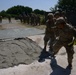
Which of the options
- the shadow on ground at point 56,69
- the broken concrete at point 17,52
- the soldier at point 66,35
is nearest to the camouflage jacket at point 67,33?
the soldier at point 66,35

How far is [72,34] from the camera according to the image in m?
6.32

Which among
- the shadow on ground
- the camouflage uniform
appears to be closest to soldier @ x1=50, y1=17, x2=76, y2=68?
the camouflage uniform

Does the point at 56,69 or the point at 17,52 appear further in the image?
the point at 17,52

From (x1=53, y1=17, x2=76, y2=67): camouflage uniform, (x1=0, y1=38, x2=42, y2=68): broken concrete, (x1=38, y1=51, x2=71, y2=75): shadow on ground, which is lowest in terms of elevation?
(x1=38, y1=51, x2=71, y2=75): shadow on ground

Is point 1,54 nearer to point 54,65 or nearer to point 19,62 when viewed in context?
point 19,62

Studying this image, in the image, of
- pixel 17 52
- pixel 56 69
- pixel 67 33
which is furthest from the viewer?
pixel 17 52

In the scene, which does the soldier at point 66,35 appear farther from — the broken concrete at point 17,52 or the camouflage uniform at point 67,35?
the broken concrete at point 17,52

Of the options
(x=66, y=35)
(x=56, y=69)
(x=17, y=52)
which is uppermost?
(x=66, y=35)

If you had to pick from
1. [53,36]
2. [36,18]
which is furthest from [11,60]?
[36,18]

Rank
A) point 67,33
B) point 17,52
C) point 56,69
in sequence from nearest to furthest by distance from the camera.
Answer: point 67,33 < point 56,69 < point 17,52

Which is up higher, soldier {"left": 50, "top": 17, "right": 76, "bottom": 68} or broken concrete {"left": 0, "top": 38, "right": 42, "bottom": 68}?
soldier {"left": 50, "top": 17, "right": 76, "bottom": 68}

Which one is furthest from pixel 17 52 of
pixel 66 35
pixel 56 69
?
pixel 66 35

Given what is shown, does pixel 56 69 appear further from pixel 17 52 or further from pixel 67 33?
pixel 17 52

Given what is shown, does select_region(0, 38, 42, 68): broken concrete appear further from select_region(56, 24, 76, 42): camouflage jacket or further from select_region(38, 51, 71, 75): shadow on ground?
select_region(56, 24, 76, 42): camouflage jacket
